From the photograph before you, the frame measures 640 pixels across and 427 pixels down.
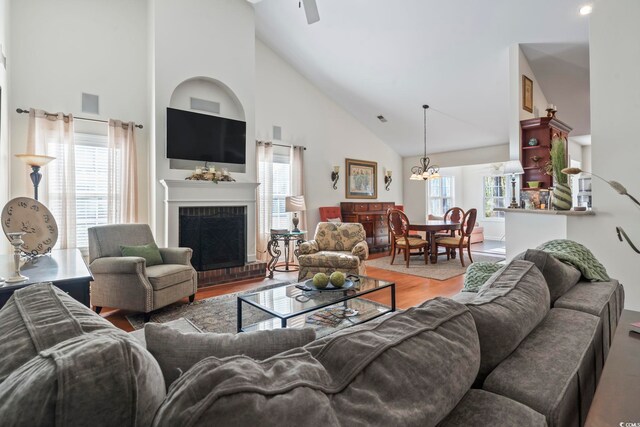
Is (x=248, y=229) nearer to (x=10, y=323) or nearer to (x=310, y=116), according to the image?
(x=310, y=116)

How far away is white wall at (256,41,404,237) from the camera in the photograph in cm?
572

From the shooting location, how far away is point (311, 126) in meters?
6.39

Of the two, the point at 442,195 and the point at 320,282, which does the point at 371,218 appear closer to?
the point at 442,195

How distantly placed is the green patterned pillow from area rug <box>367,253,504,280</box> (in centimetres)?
233

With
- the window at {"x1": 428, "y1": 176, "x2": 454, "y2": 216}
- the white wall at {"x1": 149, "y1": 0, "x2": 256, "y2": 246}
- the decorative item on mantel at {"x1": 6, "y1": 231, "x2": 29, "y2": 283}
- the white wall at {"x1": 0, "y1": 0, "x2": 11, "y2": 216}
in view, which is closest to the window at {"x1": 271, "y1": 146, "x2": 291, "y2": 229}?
the white wall at {"x1": 149, "y1": 0, "x2": 256, "y2": 246}

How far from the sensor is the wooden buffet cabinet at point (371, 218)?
6750 mm

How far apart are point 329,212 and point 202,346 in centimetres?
575

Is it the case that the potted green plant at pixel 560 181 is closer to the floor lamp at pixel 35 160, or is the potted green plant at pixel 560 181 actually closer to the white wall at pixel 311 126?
the white wall at pixel 311 126

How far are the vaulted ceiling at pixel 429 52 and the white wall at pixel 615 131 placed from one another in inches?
40.7

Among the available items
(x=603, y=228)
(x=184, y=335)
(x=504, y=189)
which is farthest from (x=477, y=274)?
(x=504, y=189)

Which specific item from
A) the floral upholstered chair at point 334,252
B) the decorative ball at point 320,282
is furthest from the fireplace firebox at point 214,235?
the decorative ball at point 320,282

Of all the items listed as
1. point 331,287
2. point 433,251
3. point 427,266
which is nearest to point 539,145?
point 433,251

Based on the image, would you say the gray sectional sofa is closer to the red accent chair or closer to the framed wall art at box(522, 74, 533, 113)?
the framed wall art at box(522, 74, 533, 113)

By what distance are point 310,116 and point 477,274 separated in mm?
4920
